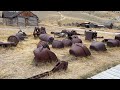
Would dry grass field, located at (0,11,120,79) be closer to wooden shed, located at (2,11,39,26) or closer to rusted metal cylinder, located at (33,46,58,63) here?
rusted metal cylinder, located at (33,46,58,63)

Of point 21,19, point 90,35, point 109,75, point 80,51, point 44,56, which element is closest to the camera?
point 109,75

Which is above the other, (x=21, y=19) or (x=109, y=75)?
(x=21, y=19)

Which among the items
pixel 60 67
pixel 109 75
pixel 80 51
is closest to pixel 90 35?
pixel 80 51

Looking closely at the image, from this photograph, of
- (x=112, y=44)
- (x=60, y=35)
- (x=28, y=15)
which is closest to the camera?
(x=112, y=44)

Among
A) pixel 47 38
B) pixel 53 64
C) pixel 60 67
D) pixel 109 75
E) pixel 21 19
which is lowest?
pixel 53 64

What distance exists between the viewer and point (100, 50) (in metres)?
17.9

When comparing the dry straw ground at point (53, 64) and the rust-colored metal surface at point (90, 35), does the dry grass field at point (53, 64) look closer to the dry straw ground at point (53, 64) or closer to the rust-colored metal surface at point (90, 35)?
the dry straw ground at point (53, 64)

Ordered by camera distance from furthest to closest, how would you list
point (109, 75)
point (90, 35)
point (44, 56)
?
1. point (90, 35)
2. point (44, 56)
3. point (109, 75)

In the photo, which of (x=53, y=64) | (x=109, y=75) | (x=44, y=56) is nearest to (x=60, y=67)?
(x=53, y=64)

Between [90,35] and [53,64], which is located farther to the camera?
[90,35]

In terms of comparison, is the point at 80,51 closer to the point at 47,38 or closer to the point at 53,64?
the point at 53,64
